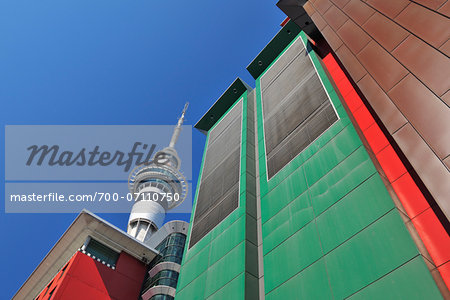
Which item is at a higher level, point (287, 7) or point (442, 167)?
point (287, 7)

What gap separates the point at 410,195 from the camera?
45.3 ft

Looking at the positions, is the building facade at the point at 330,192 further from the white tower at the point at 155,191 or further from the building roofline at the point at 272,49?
the white tower at the point at 155,191

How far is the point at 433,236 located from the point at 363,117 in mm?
8782

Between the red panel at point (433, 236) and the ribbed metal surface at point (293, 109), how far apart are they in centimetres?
1006

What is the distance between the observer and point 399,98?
12.1 metres

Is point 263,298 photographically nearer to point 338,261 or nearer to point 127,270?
point 338,261

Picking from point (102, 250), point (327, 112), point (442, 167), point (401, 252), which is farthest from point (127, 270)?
point (442, 167)

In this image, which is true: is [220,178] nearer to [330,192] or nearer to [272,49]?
[330,192]

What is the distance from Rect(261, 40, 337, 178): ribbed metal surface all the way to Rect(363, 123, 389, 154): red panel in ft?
12.2

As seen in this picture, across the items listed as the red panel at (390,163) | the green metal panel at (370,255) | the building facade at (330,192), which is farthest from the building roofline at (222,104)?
the green metal panel at (370,255)

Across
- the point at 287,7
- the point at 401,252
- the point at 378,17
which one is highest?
the point at 287,7

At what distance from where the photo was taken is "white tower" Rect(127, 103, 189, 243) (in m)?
73.8

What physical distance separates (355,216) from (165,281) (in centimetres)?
3246

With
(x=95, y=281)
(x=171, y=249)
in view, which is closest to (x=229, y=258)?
(x=95, y=281)
